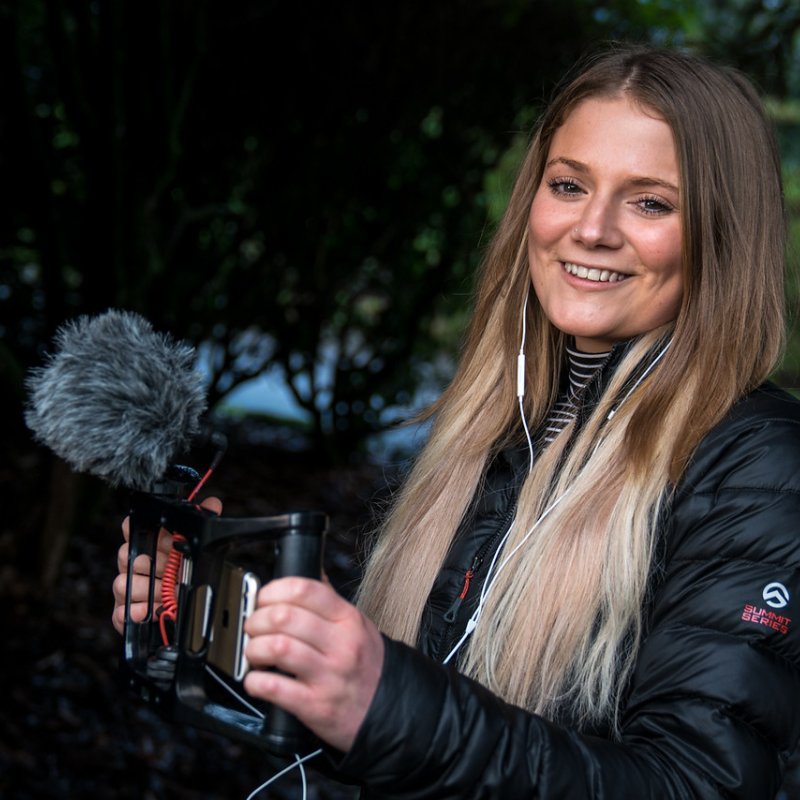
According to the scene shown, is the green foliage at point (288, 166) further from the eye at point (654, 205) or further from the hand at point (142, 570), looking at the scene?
the eye at point (654, 205)

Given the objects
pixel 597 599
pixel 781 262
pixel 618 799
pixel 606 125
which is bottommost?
pixel 618 799

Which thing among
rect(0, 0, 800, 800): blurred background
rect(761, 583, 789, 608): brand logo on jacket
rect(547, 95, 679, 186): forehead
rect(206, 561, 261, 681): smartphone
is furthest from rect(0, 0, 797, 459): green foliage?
rect(761, 583, 789, 608): brand logo on jacket

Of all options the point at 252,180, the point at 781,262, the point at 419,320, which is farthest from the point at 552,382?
the point at 419,320

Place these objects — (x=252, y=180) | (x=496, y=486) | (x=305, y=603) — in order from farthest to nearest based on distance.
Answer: (x=252, y=180) < (x=496, y=486) < (x=305, y=603)

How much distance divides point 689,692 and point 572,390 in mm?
776

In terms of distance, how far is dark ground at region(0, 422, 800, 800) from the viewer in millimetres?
4387

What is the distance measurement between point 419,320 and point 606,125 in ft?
18.3

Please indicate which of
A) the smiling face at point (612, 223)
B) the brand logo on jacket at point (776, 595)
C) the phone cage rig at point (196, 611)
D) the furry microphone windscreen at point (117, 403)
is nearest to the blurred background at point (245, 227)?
the smiling face at point (612, 223)

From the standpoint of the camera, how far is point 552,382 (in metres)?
2.21

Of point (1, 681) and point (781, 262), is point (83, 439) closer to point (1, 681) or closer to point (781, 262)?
point (781, 262)

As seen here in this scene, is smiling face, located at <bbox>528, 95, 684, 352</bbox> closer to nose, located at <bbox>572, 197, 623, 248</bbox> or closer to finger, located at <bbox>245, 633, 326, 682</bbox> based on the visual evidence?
nose, located at <bbox>572, 197, 623, 248</bbox>

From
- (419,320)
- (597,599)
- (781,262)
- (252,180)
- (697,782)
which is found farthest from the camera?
(419,320)

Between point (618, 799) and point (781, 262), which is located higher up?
point (781, 262)

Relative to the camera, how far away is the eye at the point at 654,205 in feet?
6.08
